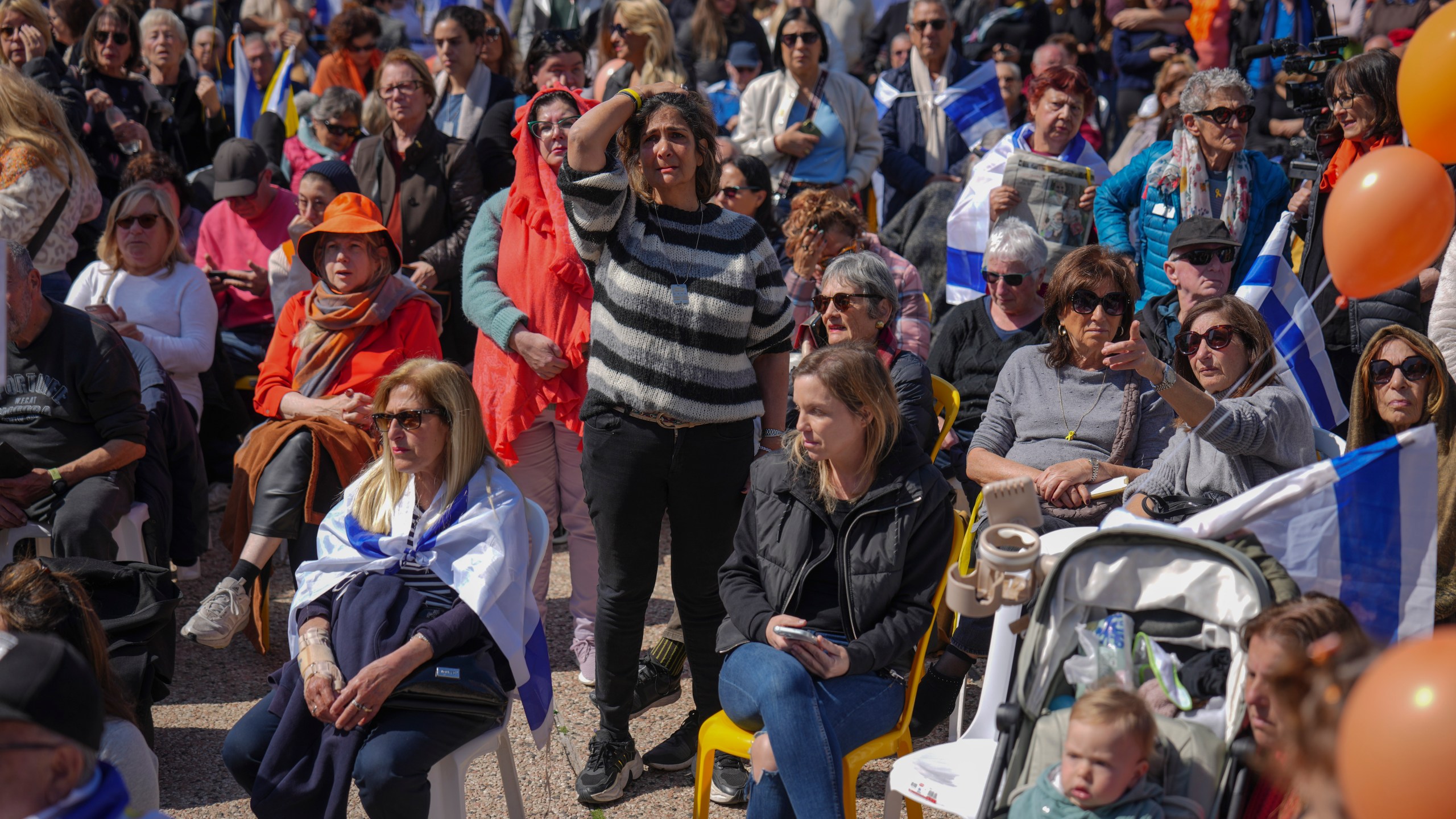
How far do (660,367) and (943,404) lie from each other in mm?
1190

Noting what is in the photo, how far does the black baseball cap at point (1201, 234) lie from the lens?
15.3 ft

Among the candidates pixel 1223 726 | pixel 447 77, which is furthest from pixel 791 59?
Result: pixel 1223 726

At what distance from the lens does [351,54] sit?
788 centimetres

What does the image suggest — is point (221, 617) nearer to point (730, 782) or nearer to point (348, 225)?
point (348, 225)

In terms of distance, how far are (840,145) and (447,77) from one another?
2230 mm

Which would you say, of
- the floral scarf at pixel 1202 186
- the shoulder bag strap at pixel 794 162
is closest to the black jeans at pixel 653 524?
the floral scarf at pixel 1202 186

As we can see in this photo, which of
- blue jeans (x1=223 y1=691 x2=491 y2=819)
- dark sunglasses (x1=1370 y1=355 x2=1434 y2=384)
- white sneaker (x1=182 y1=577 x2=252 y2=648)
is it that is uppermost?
dark sunglasses (x1=1370 y1=355 x2=1434 y2=384)

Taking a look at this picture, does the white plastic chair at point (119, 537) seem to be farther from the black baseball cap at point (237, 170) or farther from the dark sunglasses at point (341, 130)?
the dark sunglasses at point (341, 130)

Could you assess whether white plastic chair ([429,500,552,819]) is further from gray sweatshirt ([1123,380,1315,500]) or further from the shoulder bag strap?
the shoulder bag strap

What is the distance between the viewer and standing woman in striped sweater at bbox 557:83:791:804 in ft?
11.8

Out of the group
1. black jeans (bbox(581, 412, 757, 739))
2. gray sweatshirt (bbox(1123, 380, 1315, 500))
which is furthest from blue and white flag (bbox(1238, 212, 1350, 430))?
black jeans (bbox(581, 412, 757, 739))

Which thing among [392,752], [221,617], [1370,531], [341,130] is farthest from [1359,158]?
[341,130]

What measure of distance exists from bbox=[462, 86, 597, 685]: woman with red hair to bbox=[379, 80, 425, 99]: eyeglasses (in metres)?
1.40

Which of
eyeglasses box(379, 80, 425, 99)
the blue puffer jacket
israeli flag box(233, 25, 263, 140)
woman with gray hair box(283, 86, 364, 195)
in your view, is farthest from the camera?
israeli flag box(233, 25, 263, 140)
